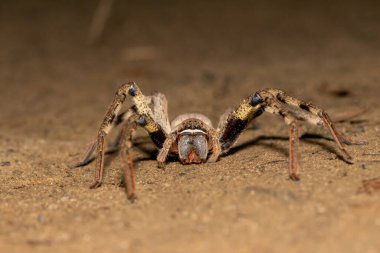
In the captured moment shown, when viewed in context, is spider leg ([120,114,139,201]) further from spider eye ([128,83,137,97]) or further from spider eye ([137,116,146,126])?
spider eye ([128,83,137,97])

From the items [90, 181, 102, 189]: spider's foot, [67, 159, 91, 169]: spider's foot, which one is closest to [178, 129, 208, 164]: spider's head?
[90, 181, 102, 189]: spider's foot

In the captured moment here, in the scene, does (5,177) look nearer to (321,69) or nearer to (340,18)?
(321,69)

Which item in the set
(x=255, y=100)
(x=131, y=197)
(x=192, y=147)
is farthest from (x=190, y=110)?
(x=131, y=197)

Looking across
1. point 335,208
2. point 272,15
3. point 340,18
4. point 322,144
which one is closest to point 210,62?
point 272,15

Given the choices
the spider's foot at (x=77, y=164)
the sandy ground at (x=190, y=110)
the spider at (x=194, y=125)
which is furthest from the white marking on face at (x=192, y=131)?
the spider's foot at (x=77, y=164)

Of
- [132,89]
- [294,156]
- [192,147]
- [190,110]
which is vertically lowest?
[294,156]

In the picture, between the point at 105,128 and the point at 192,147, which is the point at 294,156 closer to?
the point at 192,147

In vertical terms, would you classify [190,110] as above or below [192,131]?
above

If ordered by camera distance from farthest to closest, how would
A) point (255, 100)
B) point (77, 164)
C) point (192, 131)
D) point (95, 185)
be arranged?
point (77, 164) < point (192, 131) < point (255, 100) < point (95, 185)
